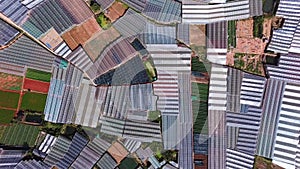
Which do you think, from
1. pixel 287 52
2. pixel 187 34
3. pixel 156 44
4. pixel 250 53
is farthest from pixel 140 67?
pixel 287 52

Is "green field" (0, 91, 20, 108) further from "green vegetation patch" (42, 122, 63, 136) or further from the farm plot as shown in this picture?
"green vegetation patch" (42, 122, 63, 136)

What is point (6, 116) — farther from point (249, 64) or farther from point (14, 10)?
point (249, 64)

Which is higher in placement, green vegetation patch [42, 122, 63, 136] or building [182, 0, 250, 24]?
building [182, 0, 250, 24]

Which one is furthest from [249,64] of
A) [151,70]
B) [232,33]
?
[151,70]

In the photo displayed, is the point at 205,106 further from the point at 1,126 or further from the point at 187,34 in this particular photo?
the point at 1,126

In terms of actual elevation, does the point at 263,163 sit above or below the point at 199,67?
below

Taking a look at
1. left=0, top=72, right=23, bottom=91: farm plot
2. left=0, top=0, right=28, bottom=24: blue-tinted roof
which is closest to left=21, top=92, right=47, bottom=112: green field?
left=0, top=72, right=23, bottom=91: farm plot
